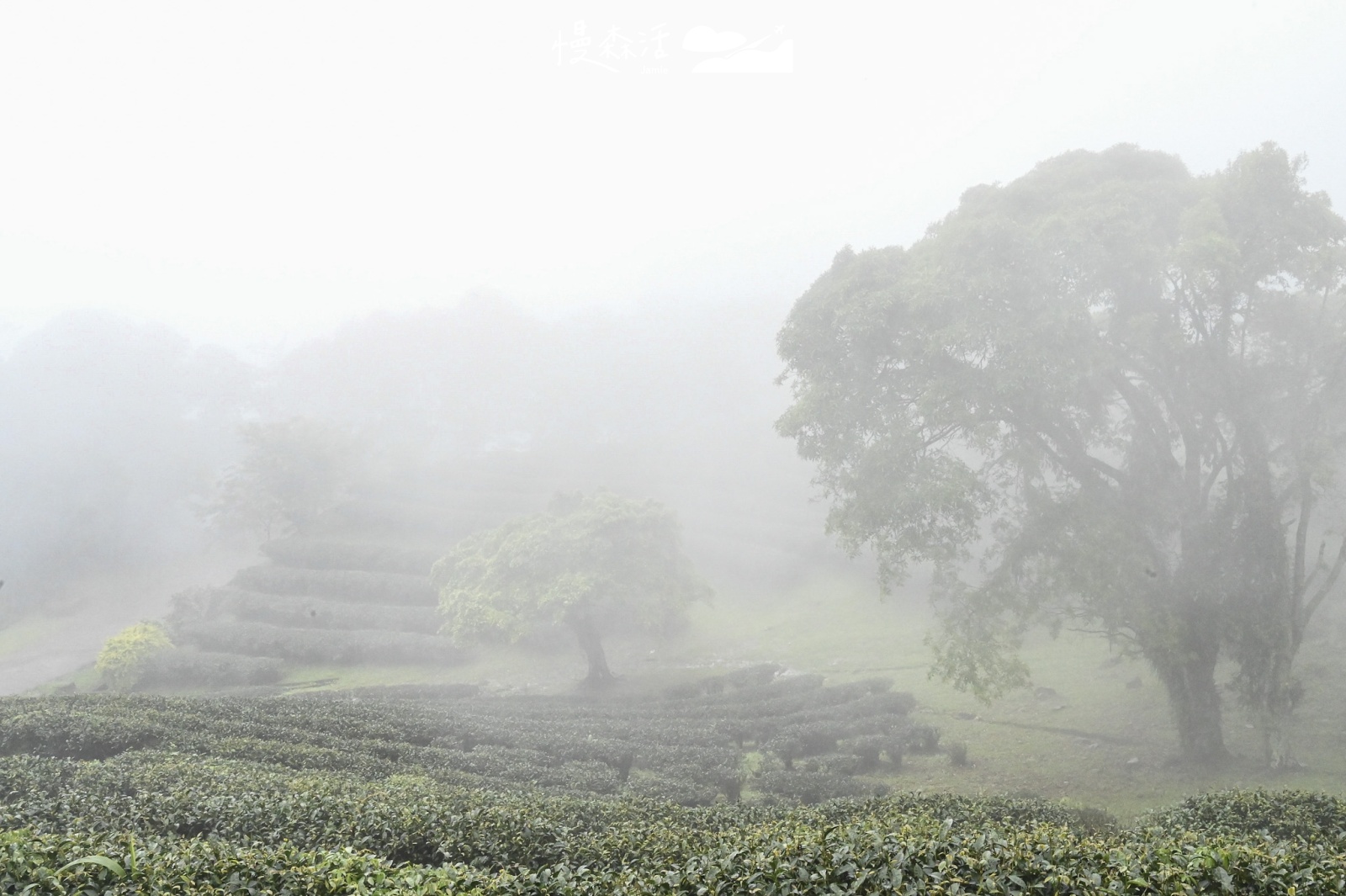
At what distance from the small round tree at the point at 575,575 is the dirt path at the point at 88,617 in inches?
916

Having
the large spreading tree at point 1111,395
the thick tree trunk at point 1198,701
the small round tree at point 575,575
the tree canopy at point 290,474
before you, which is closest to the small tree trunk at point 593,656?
the small round tree at point 575,575

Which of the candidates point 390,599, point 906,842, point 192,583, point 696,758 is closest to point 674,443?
point 390,599

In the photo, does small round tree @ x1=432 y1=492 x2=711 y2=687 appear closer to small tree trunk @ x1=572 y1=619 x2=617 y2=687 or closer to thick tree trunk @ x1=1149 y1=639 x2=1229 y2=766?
small tree trunk @ x1=572 y1=619 x2=617 y2=687

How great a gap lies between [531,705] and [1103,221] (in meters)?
21.6

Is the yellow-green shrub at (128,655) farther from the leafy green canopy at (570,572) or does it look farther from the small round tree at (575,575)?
the small round tree at (575,575)

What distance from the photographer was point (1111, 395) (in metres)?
18.0

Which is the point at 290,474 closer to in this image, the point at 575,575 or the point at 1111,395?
the point at 575,575

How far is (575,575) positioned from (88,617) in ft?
137

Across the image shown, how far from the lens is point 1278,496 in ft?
50.4

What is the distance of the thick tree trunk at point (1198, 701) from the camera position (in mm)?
15508

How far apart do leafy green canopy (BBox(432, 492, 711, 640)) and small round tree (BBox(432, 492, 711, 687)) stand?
34 millimetres

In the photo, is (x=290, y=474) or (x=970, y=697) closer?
(x=970, y=697)

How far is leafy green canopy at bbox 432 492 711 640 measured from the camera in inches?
1059

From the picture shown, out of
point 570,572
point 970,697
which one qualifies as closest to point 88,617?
point 570,572
